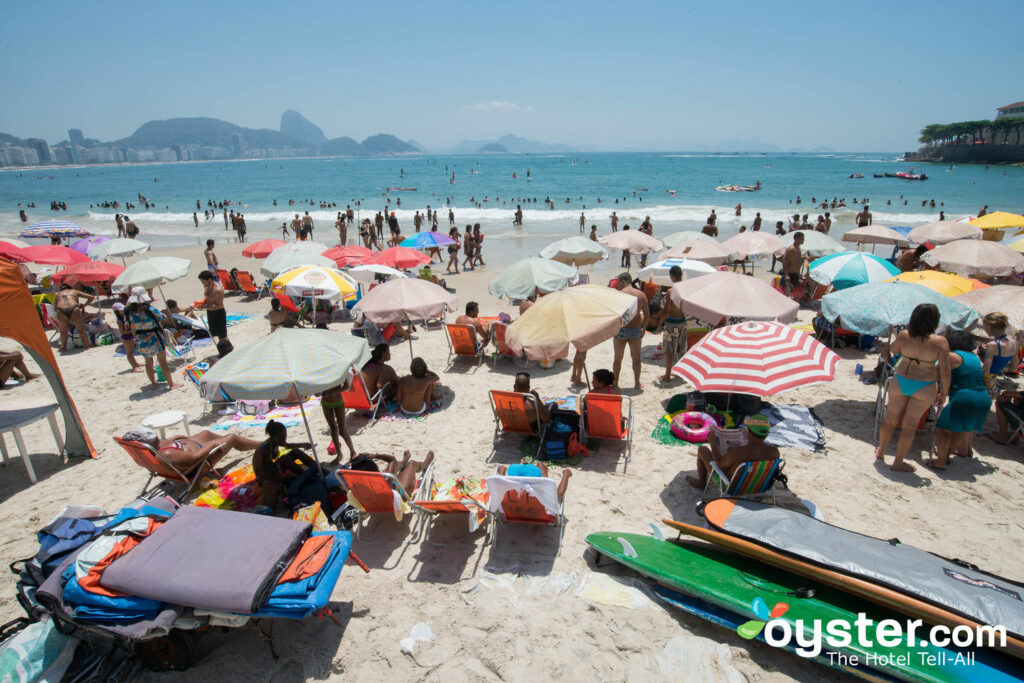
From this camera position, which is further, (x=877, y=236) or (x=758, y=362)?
(x=877, y=236)

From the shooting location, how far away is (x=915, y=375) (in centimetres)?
525

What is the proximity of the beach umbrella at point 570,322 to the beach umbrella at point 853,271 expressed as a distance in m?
4.47

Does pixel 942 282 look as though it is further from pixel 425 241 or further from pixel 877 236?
pixel 425 241

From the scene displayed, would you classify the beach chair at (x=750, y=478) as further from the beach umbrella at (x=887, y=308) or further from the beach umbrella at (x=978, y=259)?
the beach umbrella at (x=978, y=259)

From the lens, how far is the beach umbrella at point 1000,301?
6.00 meters

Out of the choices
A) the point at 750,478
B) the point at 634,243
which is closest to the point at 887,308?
the point at 750,478

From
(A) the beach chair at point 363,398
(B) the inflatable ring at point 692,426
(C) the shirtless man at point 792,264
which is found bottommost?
(B) the inflatable ring at point 692,426

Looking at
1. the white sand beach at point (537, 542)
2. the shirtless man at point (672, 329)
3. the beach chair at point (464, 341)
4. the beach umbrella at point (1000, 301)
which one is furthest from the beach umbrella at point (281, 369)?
the beach umbrella at point (1000, 301)

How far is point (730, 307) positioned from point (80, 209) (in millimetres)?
64022

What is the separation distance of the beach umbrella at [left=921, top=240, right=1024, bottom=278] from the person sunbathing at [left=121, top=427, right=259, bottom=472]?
38.6 feet

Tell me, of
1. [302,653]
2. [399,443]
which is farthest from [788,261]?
[302,653]

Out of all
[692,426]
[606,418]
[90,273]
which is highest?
[90,273]

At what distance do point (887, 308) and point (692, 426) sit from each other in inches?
105

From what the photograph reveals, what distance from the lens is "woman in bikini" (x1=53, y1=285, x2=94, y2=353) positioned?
33.4ft
